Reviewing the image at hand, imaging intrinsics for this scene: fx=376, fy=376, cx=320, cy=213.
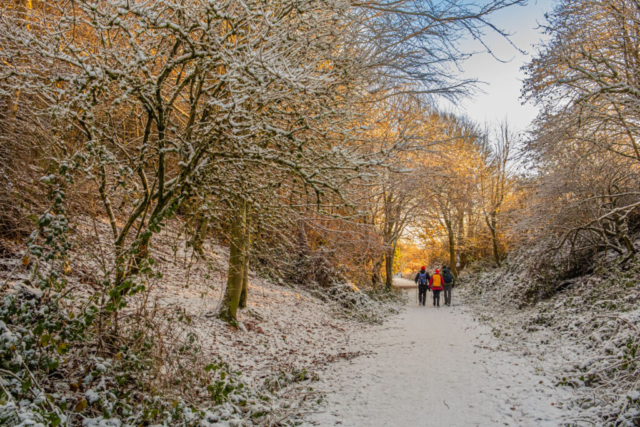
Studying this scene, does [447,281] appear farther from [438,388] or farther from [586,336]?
[438,388]

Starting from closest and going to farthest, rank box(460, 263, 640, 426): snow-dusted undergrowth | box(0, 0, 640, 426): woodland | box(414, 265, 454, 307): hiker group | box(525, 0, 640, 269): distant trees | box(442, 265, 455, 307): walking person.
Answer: box(0, 0, 640, 426): woodland → box(460, 263, 640, 426): snow-dusted undergrowth → box(525, 0, 640, 269): distant trees → box(414, 265, 454, 307): hiker group → box(442, 265, 455, 307): walking person

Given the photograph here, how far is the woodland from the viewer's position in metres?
3.63

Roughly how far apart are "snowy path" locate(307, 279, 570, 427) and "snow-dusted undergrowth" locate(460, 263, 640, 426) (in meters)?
0.33

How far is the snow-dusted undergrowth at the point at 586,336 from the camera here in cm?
420

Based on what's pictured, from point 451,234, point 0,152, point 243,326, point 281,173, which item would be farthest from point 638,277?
point 451,234

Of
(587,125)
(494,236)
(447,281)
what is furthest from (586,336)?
(494,236)

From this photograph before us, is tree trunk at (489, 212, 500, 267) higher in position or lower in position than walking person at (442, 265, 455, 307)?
higher

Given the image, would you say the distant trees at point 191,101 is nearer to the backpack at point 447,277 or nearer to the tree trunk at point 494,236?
the backpack at point 447,277

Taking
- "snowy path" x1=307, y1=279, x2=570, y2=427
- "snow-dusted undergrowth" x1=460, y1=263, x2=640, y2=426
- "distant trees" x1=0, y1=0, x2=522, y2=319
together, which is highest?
"distant trees" x1=0, y1=0, x2=522, y2=319

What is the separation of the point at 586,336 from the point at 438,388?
3253 mm

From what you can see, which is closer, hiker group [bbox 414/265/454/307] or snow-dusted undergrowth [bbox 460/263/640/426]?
snow-dusted undergrowth [bbox 460/263/640/426]

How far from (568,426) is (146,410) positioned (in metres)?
4.27

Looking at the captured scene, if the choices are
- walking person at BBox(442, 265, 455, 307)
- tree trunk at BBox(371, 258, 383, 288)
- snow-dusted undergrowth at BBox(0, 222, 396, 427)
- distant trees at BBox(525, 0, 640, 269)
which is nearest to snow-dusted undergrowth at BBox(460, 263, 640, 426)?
distant trees at BBox(525, 0, 640, 269)

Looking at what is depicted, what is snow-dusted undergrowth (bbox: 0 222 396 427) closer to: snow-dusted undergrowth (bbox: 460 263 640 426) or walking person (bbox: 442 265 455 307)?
snow-dusted undergrowth (bbox: 460 263 640 426)
